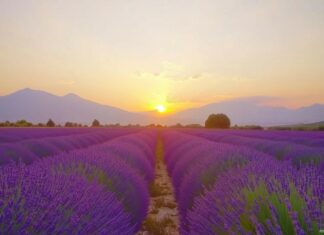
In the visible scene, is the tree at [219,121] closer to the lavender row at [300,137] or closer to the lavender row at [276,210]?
the lavender row at [300,137]

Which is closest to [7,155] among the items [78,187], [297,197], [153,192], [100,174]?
[153,192]

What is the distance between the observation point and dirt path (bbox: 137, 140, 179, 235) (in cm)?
561

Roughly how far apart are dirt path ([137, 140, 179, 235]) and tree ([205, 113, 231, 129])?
43.2 metres

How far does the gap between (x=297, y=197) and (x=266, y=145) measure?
8.48 metres

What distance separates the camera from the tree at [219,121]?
173 ft

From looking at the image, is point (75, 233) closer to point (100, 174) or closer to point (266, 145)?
point (100, 174)

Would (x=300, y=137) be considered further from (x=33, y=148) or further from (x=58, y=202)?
(x=58, y=202)

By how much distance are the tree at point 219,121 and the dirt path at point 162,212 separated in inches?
1699

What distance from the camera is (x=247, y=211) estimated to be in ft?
6.48

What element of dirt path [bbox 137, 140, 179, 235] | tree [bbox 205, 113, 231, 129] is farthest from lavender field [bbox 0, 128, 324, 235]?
tree [bbox 205, 113, 231, 129]

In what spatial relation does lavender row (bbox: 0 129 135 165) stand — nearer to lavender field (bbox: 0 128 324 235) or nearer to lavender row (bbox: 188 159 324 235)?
lavender field (bbox: 0 128 324 235)

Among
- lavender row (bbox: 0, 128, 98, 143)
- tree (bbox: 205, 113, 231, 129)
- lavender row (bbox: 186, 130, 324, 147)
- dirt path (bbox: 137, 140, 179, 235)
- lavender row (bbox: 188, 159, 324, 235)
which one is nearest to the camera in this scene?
lavender row (bbox: 188, 159, 324, 235)

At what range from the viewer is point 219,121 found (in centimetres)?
5294

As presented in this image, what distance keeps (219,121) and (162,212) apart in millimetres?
46824
